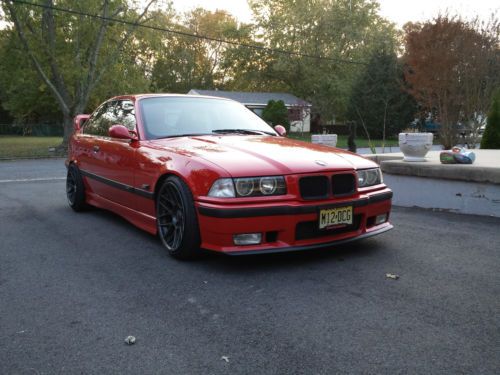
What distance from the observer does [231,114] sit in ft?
17.6

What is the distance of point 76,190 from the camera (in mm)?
6164

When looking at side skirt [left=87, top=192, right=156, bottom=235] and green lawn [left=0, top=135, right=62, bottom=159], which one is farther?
green lawn [left=0, top=135, right=62, bottom=159]

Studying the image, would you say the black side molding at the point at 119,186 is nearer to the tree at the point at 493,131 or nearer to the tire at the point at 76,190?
the tire at the point at 76,190

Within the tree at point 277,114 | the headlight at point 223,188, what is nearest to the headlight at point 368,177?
the headlight at point 223,188

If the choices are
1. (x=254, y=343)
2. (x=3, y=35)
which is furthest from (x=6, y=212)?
(x=3, y=35)

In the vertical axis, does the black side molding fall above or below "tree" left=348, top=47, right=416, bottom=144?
below

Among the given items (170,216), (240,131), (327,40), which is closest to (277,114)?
(327,40)

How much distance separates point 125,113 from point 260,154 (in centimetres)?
202

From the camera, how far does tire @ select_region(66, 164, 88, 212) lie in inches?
241

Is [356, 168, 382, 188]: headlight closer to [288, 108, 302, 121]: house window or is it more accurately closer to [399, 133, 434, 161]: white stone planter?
[399, 133, 434, 161]: white stone planter

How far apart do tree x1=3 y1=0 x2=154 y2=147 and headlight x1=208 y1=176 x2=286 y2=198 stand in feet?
64.7

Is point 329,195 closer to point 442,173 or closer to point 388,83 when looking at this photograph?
point 442,173

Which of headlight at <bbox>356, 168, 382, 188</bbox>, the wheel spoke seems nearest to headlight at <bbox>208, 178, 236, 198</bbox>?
the wheel spoke

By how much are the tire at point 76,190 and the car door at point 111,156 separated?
0.61ft
